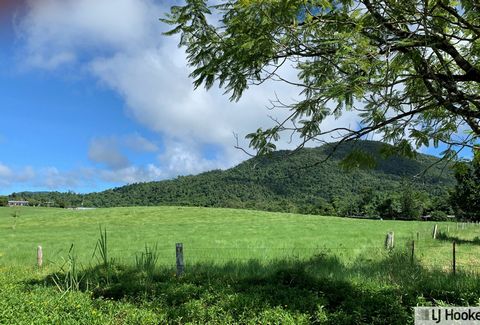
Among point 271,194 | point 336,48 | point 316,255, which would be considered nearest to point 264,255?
point 316,255

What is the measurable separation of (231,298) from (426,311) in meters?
4.07

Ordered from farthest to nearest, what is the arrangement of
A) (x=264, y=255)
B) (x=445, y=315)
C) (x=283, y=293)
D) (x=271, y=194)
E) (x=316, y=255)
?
(x=271, y=194) < (x=264, y=255) < (x=316, y=255) < (x=283, y=293) < (x=445, y=315)

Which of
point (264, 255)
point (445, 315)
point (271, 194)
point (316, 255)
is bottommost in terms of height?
point (264, 255)

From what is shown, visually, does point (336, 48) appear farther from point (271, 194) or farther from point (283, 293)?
point (271, 194)

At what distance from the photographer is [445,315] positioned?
4773mm

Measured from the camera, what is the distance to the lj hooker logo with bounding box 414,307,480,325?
15.1ft

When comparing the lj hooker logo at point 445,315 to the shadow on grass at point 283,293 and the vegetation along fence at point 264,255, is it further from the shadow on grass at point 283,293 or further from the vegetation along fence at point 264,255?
the vegetation along fence at point 264,255

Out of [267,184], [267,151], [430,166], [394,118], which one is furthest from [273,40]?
[267,184]

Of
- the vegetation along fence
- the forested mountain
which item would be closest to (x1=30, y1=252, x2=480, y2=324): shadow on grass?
the vegetation along fence

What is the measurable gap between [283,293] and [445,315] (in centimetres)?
404

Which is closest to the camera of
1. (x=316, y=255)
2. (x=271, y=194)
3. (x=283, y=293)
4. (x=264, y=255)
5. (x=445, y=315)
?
(x=445, y=315)

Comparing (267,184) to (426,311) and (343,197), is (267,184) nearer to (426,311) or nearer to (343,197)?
(343,197)

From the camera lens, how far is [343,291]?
27.2 ft

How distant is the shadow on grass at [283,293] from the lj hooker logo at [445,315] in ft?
4.53
